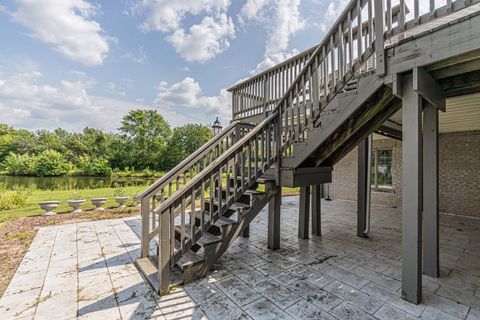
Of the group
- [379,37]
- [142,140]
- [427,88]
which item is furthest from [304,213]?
[142,140]

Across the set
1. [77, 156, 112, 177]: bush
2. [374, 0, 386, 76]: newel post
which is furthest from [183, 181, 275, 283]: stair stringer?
[77, 156, 112, 177]: bush

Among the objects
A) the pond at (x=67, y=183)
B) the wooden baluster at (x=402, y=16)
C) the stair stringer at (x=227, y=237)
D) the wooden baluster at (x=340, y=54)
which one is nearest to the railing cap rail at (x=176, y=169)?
the stair stringer at (x=227, y=237)

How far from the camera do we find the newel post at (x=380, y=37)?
2.19 meters

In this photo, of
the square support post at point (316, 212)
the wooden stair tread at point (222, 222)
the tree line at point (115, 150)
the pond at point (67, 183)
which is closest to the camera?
the wooden stair tread at point (222, 222)

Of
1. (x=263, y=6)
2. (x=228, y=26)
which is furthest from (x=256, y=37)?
(x=263, y=6)

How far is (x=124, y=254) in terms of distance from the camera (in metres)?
3.40

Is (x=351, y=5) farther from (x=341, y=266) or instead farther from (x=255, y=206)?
(x=341, y=266)

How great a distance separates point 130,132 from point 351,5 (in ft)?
88.1

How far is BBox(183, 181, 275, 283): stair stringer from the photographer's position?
262 centimetres

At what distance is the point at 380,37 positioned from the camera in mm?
2234

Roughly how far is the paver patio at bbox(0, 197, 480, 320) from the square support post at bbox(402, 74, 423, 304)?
0.24 meters

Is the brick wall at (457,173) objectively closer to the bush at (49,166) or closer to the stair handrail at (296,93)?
the stair handrail at (296,93)

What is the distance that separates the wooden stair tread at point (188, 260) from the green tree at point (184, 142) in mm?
23347

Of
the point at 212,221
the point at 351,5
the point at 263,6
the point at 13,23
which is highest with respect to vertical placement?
the point at 263,6
